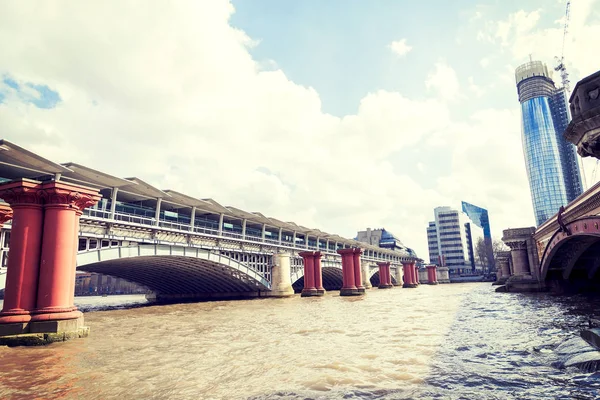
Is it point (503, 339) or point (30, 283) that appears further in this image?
point (30, 283)

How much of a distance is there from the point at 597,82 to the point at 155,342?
15.5 m

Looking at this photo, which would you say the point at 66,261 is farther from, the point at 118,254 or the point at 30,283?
the point at 118,254

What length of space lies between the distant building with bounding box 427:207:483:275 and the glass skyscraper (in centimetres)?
3811

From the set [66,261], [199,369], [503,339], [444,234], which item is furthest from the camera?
[444,234]

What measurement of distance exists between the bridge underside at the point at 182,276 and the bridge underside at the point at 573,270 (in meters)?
32.3

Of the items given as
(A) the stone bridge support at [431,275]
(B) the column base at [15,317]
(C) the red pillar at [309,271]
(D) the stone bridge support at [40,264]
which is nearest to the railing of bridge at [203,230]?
(C) the red pillar at [309,271]

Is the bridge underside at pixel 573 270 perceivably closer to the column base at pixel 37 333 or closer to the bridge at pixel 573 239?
the bridge at pixel 573 239

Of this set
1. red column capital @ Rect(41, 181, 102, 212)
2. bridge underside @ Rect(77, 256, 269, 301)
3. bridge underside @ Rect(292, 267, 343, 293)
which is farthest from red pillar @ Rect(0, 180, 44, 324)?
bridge underside @ Rect(292, 267, 343, 293)

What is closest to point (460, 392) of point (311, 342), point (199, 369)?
point (199, 369)

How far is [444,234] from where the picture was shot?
6319 inches

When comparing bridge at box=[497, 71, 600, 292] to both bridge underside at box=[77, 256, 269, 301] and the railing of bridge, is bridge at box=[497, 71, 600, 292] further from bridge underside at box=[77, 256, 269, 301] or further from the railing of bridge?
bridge underside at box=[77, 256, 269, 301]

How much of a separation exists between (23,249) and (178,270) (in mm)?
30749

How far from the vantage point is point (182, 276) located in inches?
1869

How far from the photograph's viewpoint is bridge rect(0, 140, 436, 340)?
1397cm
